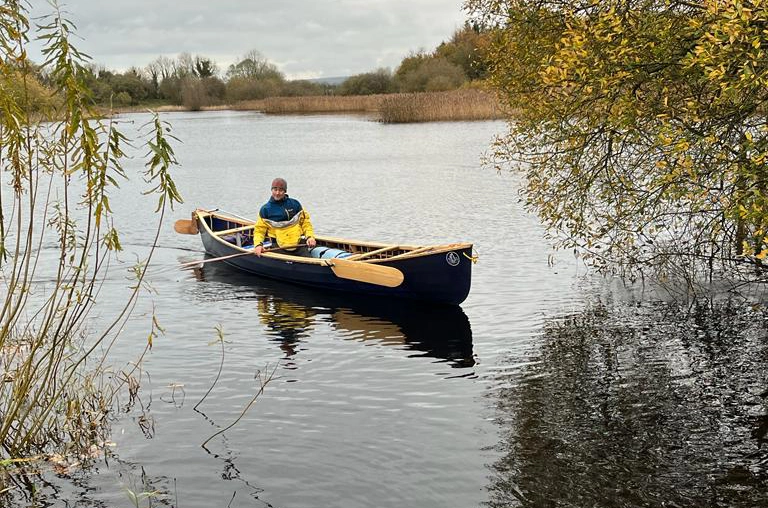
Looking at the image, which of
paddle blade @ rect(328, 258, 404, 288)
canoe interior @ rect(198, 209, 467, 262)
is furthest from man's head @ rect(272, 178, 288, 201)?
paddle blade @ rect(328, 258, 404, 288)

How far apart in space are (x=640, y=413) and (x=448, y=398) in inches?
78.5

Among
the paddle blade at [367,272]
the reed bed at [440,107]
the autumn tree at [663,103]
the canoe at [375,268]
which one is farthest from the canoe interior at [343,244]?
the reed bed at [440,107]

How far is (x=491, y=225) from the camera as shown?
66.2 ft

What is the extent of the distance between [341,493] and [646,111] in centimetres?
546

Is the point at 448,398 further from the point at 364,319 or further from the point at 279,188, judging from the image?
the point at 279,188

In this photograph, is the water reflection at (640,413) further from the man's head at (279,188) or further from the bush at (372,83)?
the bush at (372,83)

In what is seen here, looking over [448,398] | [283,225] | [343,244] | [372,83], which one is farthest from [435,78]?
[448,398]

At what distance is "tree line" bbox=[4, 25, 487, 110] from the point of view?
6962cm

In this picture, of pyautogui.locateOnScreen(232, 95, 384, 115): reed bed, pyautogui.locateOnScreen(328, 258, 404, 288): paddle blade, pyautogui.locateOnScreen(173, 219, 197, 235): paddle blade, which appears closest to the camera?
pyautogui.locateOnScreen(328, 258, 404, 288): paddle blade

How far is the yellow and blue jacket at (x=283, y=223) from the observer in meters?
15.1

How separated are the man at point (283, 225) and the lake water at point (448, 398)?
85 centimetres

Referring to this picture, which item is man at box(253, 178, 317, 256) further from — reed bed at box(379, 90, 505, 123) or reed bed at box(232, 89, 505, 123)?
reed bed at box(379, 90, 505, 123)

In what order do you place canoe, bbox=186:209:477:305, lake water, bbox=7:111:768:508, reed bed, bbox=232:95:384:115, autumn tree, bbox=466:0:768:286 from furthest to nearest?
reed bed, bbox=232:95:384:115
canoe, bbox=186:209:477:305
autumn tree, bbox=466:0:768:286
lake water, bbox=7:111:768:508

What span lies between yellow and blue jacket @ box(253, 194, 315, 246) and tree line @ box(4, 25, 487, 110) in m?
47.2
